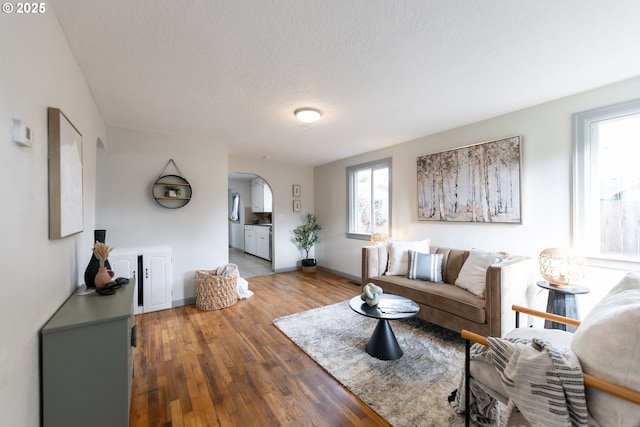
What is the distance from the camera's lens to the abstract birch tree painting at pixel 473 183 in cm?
286

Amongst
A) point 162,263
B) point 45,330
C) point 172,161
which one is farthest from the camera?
point 172,161

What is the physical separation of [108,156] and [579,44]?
15.3 feet

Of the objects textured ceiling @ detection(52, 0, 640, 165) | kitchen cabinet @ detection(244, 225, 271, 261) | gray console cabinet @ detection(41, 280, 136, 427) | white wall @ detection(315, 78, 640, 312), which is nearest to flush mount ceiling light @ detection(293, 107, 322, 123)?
textured ceiling @ detection(52, 0, 640, 165)

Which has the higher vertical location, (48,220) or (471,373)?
(48,220)

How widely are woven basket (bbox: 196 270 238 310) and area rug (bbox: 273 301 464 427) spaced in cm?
90

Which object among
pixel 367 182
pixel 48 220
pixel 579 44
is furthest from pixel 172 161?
pixel 579 44

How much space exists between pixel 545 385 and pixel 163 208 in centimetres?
403

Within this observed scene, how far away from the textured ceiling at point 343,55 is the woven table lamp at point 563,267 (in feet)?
4.91

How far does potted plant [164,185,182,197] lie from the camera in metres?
3.53

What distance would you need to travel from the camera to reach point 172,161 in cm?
358

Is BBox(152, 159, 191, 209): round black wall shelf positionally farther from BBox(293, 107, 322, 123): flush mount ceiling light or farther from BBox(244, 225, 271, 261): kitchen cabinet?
BBox(244, 225, 271, 261): kitchen cabinet

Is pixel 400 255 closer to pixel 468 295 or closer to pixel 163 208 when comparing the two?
pixel 468 295

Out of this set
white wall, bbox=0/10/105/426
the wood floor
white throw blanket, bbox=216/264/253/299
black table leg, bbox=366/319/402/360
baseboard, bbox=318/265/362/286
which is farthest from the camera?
baseboard, bbox=318/265/362/286

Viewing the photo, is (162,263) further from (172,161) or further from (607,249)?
(607,249)
